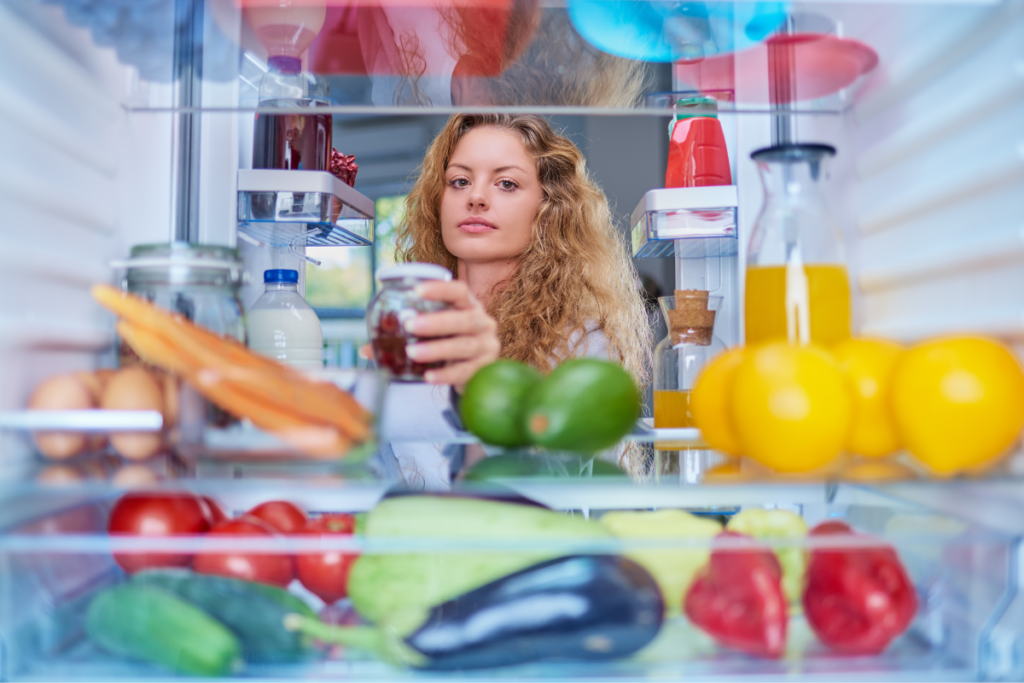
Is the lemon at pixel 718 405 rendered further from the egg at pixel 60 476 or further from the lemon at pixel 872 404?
the egg at pixel 60 476

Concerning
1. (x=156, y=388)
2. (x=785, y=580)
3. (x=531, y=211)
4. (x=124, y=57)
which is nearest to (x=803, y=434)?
(x=785, y=580)

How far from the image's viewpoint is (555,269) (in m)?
1.82

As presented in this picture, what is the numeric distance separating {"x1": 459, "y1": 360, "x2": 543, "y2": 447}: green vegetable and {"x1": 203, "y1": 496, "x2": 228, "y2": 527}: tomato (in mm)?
242

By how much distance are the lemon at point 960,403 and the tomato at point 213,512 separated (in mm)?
585

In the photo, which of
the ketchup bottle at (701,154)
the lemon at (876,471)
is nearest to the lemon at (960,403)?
the lemon at (876,471)

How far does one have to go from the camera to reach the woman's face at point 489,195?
1.78 metres

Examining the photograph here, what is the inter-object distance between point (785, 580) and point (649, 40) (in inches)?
21.1

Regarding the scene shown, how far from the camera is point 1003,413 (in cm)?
59

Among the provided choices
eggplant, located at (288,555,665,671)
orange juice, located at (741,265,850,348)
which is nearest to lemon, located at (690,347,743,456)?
orange juice, located at (741,265,850,348)

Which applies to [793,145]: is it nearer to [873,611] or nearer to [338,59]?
[873,611]

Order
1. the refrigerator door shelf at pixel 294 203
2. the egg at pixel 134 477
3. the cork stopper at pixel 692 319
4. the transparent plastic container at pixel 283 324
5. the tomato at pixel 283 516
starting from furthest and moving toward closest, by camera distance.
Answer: the refrigerator door shelf at pixel 294 203 < the transparent plastic container at pixel 283 324 < the cork stopper at pixel 692 319 < the tomato at pixel 283 516 < the egg at pixel 134 477

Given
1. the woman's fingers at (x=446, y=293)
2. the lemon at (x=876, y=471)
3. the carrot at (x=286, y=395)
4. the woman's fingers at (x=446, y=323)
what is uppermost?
the woman's fingers at (x=446, y=293)

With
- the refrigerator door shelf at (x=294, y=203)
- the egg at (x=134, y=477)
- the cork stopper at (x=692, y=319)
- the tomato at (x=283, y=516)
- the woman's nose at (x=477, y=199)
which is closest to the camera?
the egg at (x=134, y=477)

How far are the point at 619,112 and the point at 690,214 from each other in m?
0.59
